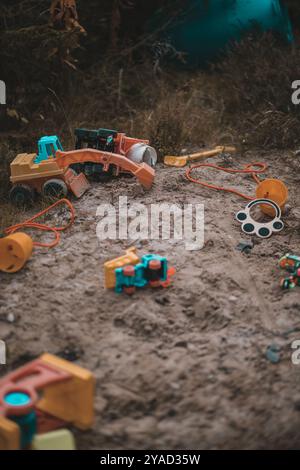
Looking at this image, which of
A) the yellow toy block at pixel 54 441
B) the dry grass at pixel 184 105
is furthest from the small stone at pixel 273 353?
the dry grass at pixel 184 105

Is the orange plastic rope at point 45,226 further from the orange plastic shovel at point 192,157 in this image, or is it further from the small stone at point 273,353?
the small stone at point 273,353

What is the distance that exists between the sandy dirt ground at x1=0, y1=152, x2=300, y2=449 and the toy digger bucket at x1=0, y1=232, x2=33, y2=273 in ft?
0.19

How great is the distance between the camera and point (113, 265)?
307 cm

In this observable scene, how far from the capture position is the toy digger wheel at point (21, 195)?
155 inches

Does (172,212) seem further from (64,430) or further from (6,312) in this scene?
(64,430)

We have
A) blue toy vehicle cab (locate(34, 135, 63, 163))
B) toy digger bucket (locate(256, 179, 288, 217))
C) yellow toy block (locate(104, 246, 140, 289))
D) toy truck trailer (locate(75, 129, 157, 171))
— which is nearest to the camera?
yellow toy block (locate(104, 246, 140, 289))

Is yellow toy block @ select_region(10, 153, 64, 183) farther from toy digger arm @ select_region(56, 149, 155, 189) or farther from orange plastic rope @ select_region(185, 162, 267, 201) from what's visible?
orange plastic rope @ select_region(185, 162, 267, 201)

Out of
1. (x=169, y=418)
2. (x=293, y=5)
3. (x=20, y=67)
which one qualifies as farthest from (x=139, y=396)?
(x=293, y=5)

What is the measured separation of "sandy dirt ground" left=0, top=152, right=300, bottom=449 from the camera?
7.62 ft

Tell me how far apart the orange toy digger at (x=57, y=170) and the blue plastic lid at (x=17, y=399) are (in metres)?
1.93

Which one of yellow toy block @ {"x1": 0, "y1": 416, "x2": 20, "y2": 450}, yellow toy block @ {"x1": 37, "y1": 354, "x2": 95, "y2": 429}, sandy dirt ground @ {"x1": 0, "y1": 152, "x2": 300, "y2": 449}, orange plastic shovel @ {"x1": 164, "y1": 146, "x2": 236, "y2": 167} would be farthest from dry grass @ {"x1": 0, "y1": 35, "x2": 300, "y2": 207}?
yellow toy block @ {"x1": 0, "y1": 416, "x2": 20, "y2": 450}

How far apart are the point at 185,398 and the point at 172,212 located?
162 centimetres

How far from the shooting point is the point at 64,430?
222 cm

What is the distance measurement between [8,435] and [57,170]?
2.16 meters
